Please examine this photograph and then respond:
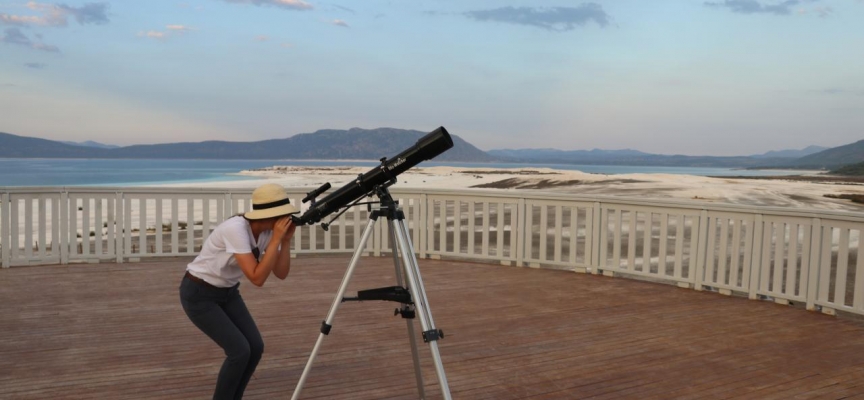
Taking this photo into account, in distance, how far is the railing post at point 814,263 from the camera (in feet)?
15.7

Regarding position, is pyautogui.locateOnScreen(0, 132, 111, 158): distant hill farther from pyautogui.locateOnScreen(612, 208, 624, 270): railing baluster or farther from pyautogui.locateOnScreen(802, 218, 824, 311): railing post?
pyautogui.locateOnScreen(802, 218, 824, 311): railing post

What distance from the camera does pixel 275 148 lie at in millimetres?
190375

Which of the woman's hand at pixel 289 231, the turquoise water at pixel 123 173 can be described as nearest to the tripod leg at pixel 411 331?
the woman's hand at pixel 289 231

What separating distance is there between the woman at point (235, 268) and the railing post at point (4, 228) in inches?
201

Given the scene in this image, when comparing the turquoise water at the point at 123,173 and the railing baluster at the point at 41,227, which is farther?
the turquoise water at the point at 123,173

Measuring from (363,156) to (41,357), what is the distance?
16199 cm

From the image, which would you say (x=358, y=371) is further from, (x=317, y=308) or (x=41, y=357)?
(x=41, y=357)

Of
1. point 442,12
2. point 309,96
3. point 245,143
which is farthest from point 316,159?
point 442,12

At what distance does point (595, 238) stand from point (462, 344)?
2.90 metres

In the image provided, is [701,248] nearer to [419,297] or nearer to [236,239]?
[419,297]

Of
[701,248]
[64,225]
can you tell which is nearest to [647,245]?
[701,248]

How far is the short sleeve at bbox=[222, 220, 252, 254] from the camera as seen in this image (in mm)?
2268

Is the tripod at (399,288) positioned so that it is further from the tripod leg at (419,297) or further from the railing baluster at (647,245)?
the railing baluster at (647,245)

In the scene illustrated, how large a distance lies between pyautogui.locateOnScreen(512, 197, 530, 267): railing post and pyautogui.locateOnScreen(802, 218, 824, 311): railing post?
8.82 ft
